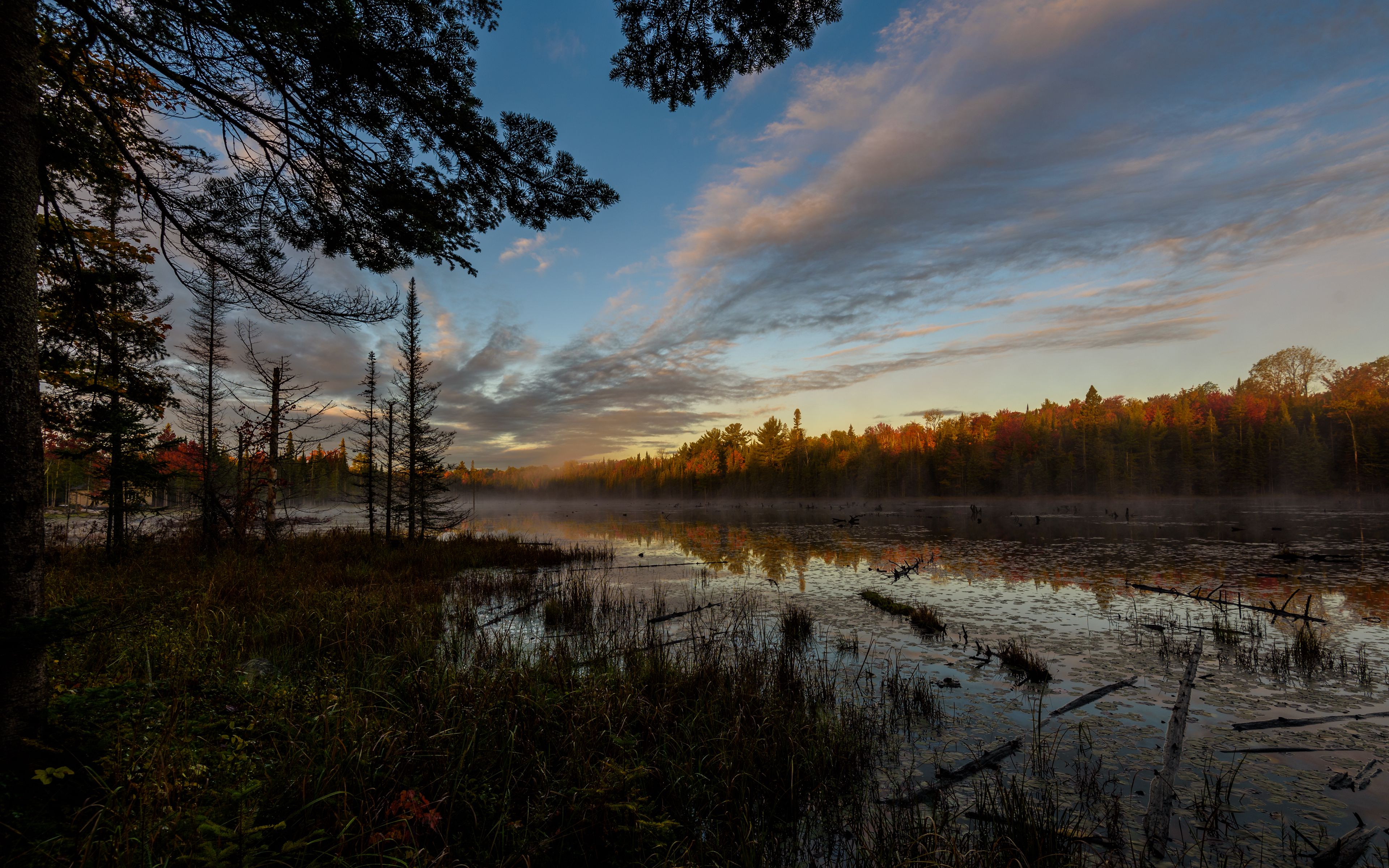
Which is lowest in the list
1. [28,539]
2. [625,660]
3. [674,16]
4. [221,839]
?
[625,660]

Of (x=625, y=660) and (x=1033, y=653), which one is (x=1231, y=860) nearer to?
(x=1033, y=653)

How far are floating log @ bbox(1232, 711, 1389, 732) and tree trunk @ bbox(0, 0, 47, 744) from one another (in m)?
10.7

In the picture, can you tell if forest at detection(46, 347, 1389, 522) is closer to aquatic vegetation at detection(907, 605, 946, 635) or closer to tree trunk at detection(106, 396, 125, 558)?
tree trunk at detection(106, 396, 125, 558)

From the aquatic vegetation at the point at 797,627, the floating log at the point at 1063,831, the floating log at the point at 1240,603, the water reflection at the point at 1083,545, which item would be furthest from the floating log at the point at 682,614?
the floating log at the point at 1240,603

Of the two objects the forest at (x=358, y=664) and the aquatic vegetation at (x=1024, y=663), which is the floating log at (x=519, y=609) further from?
the aquatic vegetation at (x=1024, y=663)

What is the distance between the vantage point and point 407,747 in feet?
13.0

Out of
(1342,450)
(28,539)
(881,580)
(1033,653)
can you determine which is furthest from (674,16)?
(1342,450)

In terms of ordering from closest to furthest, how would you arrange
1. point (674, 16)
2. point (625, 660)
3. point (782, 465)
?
point (674, 16)
point (625, 660)
point (782, 465)

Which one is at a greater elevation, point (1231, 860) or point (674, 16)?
point (674, 16)

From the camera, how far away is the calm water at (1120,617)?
17.0 ft

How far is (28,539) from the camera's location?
310 cm

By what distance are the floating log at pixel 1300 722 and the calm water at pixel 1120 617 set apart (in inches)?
2.7

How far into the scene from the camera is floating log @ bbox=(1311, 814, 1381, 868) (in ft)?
12.0

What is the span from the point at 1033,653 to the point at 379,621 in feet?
35.5
